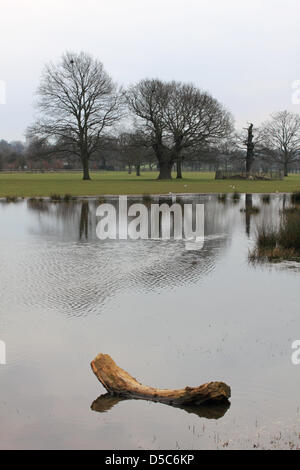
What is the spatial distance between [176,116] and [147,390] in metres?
59.1

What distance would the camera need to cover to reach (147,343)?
720 centimetres

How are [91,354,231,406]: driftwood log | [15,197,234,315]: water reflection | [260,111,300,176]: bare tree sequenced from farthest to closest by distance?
[260,111,300,176]: bare tree, [15,197,234,315]: water reflection, [91,354,231,406]: driftwood log

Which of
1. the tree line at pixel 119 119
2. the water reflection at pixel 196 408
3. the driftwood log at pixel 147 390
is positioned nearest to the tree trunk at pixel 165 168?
the tree line at pixel 119 119

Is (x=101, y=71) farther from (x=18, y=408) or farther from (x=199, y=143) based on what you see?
(x=18, y=408)

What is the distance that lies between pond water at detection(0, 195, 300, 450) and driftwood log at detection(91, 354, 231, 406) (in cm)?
13

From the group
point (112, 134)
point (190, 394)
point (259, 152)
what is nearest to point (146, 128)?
point (112, 134)

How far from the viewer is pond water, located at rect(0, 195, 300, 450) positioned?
198 inches

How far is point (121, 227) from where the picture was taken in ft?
63.3

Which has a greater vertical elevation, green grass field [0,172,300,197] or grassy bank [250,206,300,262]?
green grass field [0,172,300,197]

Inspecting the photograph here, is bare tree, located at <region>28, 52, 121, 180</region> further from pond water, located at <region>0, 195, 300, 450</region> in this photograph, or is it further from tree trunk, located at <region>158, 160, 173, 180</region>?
pond water, located at <region>0, 195, 300, 450</region>

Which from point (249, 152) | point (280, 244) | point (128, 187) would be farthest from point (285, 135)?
point (280, 244)

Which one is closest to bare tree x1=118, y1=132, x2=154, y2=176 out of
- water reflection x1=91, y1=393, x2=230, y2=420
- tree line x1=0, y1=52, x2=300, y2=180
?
tree line x1=0, y1=52, x2=300, y2=180

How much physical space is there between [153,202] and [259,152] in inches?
1831
